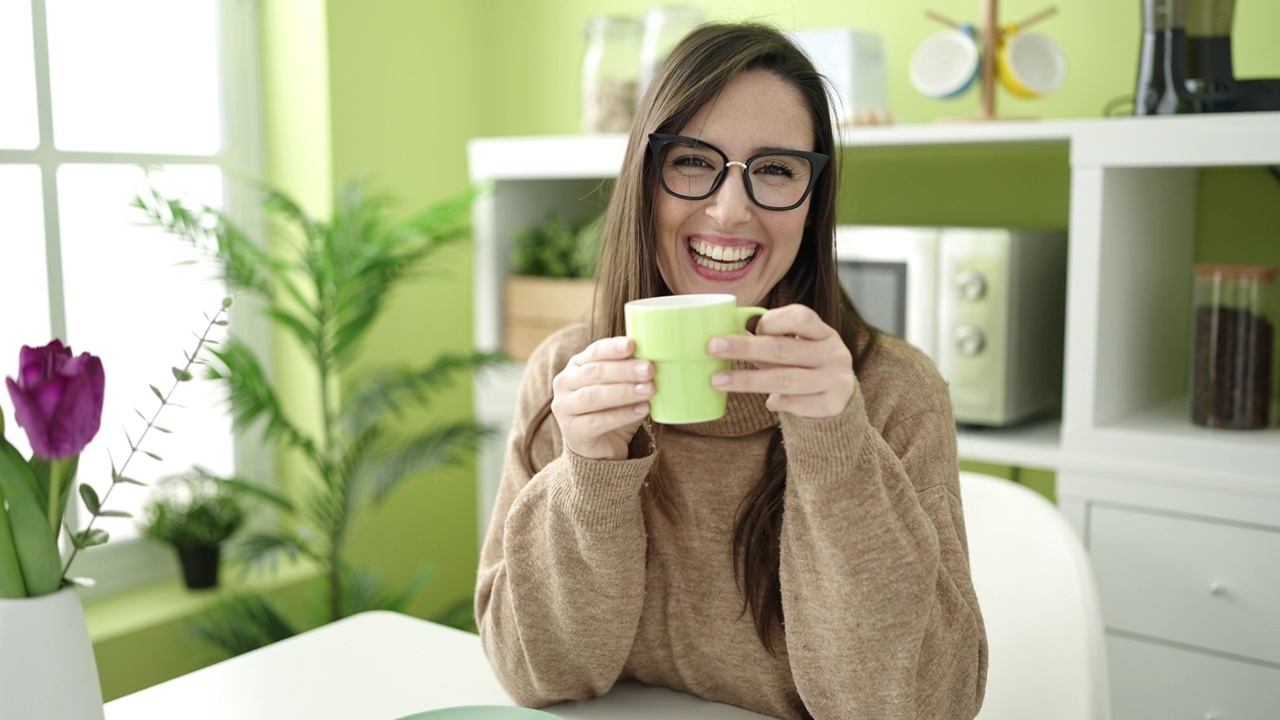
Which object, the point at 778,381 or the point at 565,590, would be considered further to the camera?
the point at 565,590

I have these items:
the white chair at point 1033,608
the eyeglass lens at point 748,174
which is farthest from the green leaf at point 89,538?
the white chair at point 1033,608

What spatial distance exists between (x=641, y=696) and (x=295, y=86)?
196 centimetres

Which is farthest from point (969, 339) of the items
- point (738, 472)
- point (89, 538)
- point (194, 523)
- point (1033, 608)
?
point (194, 523)

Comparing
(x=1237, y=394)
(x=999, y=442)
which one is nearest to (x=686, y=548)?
(x=999, y=442)

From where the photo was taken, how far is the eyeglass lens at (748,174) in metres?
1.08

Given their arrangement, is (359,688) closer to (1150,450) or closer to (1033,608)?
(1033,608)

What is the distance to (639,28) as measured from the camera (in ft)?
7.68

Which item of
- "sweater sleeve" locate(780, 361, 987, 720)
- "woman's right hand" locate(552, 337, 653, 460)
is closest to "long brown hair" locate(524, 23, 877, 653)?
"sweater sleeve" locate(780, 361, 987, 720)

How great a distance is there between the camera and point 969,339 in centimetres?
187

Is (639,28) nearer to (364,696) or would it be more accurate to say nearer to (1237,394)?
(1237,394)

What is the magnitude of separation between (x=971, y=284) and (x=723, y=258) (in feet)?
2.91

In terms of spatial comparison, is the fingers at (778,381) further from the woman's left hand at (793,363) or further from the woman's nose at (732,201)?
the woman's nose at (732,201)

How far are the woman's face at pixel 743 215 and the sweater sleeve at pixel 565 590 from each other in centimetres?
26

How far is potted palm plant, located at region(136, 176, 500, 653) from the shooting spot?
2.13 m
